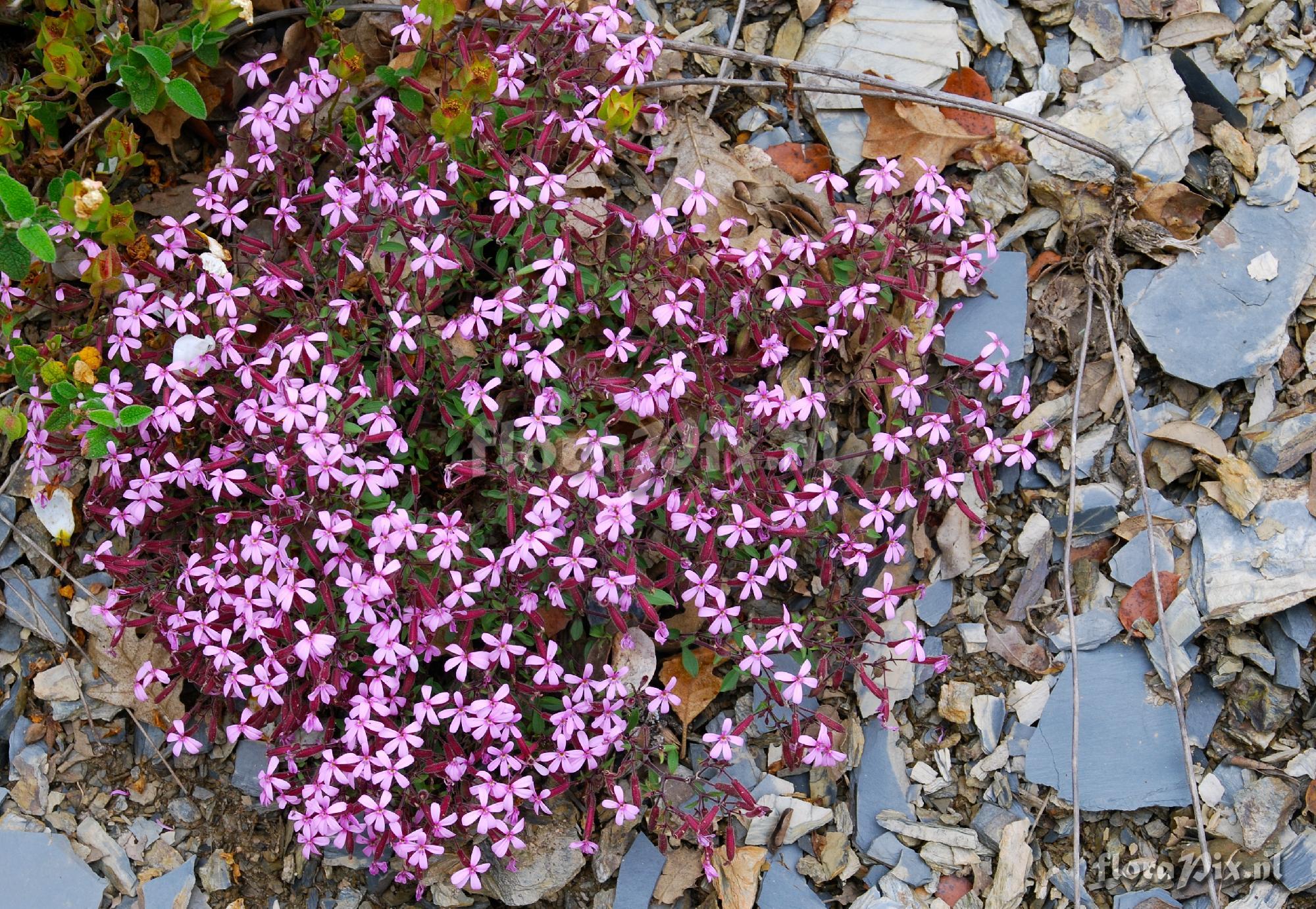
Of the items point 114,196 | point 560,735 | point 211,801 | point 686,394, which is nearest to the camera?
point 560,735

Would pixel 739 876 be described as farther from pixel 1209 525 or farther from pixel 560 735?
pixel 1209 525

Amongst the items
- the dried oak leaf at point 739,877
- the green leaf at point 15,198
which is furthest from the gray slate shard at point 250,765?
the green leaf at point 15,198

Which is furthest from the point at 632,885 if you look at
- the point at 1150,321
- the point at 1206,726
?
the point at 1150,321

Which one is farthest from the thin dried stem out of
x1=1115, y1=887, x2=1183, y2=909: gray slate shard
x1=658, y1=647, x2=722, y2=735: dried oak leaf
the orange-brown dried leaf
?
x1=1115, y1=887, x2=1183, y2=909: gray slate shard

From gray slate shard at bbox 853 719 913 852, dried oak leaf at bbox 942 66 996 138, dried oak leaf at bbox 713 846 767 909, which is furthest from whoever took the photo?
dried oak leaf at bbox 942 66 996 138

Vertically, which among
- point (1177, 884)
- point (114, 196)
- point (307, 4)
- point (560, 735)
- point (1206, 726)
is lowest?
point (1177, 884)

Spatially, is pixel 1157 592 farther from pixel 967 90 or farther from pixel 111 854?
pixel 111 854

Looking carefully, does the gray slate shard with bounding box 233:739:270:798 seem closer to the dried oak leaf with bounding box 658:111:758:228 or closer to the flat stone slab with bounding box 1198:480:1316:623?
the dried oak leaf with bounding box 658:111:758:228
